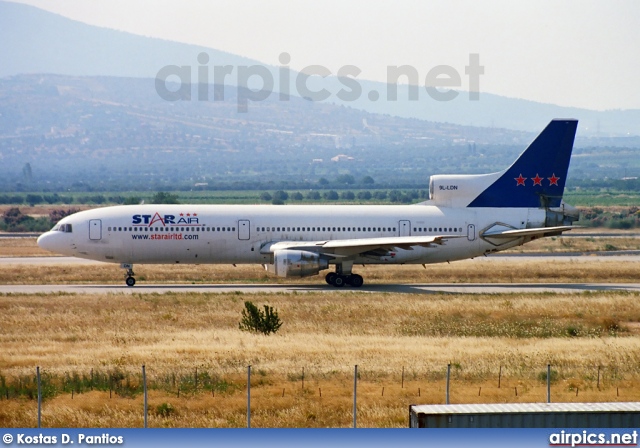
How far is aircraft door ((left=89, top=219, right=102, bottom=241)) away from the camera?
50.2m

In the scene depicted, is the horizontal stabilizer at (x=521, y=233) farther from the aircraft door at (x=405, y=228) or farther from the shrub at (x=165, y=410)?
the shrub at (x=165, y=410)

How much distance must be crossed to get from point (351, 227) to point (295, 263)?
4418mm

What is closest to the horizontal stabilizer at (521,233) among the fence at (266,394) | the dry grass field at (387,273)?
the dry grass field at (387,273)

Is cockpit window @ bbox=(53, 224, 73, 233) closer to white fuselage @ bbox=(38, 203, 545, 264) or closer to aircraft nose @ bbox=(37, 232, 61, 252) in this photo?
white fuselage @ bbox=(38, 203, 545, 264)

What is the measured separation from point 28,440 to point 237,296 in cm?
3027

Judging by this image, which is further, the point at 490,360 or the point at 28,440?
the point at 490,360

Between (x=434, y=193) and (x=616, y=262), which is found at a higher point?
(x=434, y=193)

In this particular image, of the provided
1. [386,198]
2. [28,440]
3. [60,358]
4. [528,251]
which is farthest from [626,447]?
[386,198]

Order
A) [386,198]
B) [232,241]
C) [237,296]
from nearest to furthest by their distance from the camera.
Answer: [237,296] → [232,241] → [386,198]

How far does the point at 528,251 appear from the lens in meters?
73.8

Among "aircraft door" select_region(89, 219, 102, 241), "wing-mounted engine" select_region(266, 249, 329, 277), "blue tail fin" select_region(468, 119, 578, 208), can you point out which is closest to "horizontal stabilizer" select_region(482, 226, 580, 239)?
"blue tail fin" select_region(468, 119, 578, 208)

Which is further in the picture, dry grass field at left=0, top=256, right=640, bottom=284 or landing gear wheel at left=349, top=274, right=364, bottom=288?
dry grass field at left=0, top=256, right=640, bottom=284

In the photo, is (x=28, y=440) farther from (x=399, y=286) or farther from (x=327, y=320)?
(x=399, y=286)

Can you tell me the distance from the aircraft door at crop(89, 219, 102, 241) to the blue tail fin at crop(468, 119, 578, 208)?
18.8 m
